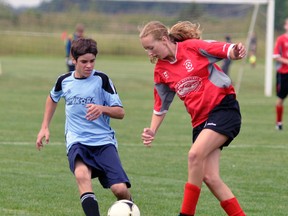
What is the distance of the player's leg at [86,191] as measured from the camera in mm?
6406

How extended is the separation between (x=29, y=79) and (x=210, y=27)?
9.34m

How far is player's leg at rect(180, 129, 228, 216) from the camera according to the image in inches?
255

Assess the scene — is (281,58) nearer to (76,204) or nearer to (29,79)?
(76,204)

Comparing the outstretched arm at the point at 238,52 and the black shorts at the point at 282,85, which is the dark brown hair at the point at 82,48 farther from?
the black shorts at the point at 282,85

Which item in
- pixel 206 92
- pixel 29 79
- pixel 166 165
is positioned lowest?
pixel 29 79

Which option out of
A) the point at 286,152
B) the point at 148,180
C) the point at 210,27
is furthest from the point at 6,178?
the point at 210,27

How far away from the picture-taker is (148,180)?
375 inches

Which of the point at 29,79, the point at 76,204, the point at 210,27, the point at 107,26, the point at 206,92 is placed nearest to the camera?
the point at 206,92

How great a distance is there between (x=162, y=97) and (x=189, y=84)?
421 millimetres

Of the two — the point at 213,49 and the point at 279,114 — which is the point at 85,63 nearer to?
the point at 213,49

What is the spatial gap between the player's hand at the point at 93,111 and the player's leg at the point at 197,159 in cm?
81

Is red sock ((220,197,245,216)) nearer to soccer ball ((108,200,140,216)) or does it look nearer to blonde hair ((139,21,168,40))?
soccer ball ((108,200,140,216))

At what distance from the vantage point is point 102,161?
21.7 ft

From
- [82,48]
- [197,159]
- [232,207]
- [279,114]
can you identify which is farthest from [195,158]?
[279,114]
